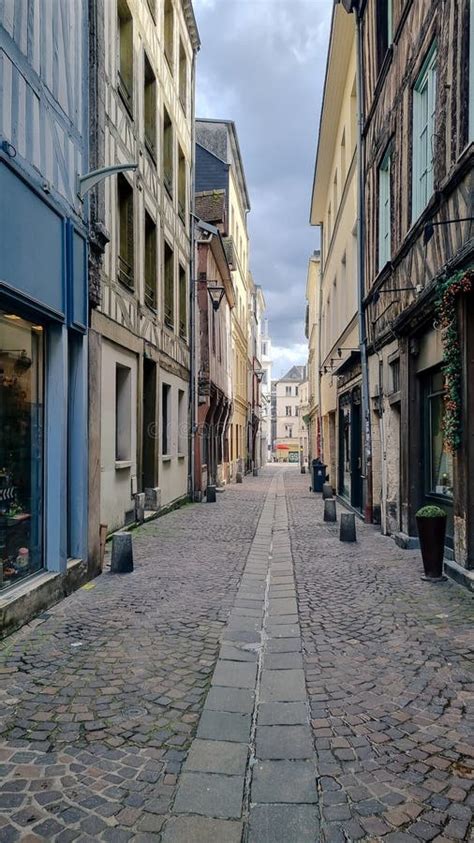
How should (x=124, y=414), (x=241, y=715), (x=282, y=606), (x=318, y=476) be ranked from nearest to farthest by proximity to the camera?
(x=241, y=715), (x=282, y=606), (x=124, y=414), (x=318, y=476)

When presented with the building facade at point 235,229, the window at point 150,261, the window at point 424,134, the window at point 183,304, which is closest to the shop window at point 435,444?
the window at point 424,134

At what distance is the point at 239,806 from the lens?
2.59 m

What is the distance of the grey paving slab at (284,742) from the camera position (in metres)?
3.01

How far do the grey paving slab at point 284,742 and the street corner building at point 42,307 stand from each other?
7.83 ft

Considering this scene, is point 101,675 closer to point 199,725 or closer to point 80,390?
point 199,725

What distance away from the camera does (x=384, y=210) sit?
441 inches

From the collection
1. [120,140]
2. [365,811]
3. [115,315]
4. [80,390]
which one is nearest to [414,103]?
[120,140]

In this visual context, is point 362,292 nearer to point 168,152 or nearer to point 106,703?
point 168,152

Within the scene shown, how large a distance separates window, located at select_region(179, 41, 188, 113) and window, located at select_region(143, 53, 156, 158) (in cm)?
346

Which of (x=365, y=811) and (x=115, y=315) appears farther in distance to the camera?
(x=115, y=315)

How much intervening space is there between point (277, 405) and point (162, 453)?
82363mm

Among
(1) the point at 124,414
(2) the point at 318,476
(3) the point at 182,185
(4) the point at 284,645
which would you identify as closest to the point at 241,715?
(4) the point at 284,645

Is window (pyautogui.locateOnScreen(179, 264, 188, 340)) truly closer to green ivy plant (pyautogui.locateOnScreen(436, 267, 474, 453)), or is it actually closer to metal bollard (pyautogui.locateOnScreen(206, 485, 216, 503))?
metal bollard (pyautogui.locateOnScreen(206, 485, 216, 503))

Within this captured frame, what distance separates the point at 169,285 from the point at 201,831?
13.5 meters
